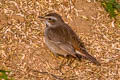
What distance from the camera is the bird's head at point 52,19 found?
6590mm

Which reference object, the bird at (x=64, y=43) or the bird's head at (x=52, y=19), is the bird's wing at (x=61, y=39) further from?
the bird's head at (x=52, y=19)

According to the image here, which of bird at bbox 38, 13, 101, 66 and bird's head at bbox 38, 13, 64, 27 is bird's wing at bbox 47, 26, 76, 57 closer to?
bird at bbox 38, 13, 101, 66

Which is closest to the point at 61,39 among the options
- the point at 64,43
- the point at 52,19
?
the point at 64,43

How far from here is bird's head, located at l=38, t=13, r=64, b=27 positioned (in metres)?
6.59

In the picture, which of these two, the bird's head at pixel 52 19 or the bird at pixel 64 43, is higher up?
the bird's head at pixel 52 19

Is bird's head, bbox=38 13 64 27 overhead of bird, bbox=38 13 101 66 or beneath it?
overhead

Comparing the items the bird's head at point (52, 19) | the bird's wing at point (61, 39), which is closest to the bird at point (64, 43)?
the bird's wing at point (61, 39)

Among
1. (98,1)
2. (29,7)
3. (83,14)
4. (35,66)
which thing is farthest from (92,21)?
(35,66)

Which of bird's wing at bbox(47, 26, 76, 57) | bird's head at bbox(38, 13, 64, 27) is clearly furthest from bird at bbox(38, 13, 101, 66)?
bird's head at bbox(38, 13, 64, 27)

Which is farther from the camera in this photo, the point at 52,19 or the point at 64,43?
the point at 52,19

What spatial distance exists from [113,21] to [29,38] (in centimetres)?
270

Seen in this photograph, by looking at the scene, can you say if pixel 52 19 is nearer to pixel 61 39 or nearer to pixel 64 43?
pixel 61 39

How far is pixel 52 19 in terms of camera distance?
21.7 feet

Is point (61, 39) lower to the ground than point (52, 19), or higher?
lower
